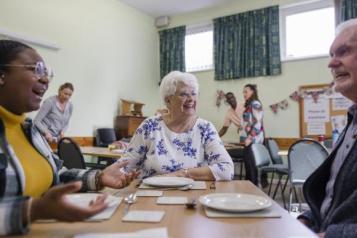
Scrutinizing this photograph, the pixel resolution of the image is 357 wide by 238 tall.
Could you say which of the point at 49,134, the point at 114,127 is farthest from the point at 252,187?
the point at 114,127

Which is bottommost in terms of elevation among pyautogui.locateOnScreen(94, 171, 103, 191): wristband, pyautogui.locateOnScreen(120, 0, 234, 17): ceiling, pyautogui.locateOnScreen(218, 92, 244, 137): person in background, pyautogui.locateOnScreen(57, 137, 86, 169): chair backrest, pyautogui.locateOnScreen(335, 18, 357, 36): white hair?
pyautogui.locateOnScreen(57, 137, 86, 169): chair backrest

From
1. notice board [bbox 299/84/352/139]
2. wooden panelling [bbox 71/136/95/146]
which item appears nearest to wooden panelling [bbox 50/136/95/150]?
wooden panelling [bbox 71/136/95/146]

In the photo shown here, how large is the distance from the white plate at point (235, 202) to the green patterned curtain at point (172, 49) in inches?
218

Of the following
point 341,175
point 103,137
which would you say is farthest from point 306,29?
point 341,175

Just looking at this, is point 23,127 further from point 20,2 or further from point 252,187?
point 20,2

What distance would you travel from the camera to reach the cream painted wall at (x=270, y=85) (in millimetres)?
5180

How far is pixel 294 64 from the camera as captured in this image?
5309mm

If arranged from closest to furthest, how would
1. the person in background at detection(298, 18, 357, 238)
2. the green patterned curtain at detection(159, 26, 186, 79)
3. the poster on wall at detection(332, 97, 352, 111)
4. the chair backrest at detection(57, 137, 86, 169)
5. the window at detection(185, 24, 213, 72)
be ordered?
the person in background at detection(298, 18, 357, 238)
the chair backrest at detection(57, 137, 86, 169)
the poster on wall at detection(332, 97, 352, 111)
the window at detection(185, 24, 213, 72)
the green patterned curtain at detection(159, 26, 186, 79)

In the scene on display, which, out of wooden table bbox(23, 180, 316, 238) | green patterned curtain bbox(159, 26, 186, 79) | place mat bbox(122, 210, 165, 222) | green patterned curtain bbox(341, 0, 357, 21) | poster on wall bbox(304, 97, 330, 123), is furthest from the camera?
green patterned curtain bbox(159, 26, 186, 79)

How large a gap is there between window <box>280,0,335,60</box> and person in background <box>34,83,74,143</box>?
11.9 feet

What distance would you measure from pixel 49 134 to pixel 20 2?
186cm

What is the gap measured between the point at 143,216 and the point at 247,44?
17.1 ft

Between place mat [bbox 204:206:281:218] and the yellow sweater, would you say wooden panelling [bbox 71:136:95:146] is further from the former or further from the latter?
place mat [bbox 204:206:281:218]

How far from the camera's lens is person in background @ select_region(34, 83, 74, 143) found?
4.16 m
